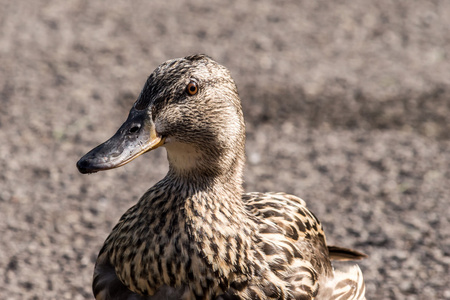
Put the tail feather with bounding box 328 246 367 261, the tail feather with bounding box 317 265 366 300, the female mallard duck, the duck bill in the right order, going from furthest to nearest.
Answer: the tail feather with bounding box 328 246 367 261 < the tail feather with bounding box 317 265 366 300 < the female mallard duck < the duck bill

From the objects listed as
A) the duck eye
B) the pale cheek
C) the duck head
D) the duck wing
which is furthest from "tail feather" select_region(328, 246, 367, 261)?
the duck eye

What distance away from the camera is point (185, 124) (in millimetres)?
3131

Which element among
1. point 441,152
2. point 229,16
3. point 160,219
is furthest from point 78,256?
point 229,16

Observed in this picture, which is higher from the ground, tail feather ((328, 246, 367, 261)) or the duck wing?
the duck wing

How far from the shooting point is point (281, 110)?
6.87m

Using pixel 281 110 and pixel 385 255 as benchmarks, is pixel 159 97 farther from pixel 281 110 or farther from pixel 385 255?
pixel 281 110

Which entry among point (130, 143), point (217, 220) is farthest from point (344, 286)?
point (130, 143)

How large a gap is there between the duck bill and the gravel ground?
6.22ft

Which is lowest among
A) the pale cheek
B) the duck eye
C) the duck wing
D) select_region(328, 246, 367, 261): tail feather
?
select_region(328, 246, 367, 261): tail feather

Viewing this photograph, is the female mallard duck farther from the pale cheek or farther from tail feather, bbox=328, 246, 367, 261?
tail feather, bbox=328, 246, 367, 261

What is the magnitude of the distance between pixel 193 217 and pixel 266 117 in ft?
11.9

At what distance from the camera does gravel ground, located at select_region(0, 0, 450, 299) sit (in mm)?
5062

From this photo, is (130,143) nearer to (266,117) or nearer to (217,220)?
(217,220)

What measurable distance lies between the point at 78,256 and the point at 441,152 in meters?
3.43
